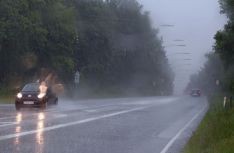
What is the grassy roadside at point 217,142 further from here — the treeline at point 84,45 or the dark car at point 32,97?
the treeline at point 84,45

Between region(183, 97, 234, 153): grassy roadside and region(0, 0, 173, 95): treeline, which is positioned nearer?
region(183, 97, 234, 153): grassy roadside

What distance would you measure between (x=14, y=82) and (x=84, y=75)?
24546mm

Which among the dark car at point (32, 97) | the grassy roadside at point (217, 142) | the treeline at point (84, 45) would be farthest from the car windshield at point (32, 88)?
the treeline at point (84, 45)

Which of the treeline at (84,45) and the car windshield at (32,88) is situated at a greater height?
the treeline at (84,45)

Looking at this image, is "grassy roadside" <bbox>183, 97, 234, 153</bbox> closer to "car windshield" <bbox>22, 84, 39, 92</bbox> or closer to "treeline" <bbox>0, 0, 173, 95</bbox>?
"car windshield" <bbox>22, 84, 39, 92</bbox>

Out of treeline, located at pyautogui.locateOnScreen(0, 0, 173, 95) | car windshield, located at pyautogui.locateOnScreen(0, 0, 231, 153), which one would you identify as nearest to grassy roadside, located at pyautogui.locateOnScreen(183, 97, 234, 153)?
car windshield, located at pyautogui.locateOnScreen(0, 0, 231, 153)

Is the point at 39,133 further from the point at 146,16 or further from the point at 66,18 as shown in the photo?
the point at 146,16

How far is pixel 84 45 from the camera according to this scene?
315ft

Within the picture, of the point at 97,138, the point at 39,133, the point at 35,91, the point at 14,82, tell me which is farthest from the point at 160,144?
the point at 14,82

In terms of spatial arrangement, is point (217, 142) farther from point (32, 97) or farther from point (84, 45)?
point (84, 45)

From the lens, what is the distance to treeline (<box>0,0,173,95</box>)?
67.5 meters

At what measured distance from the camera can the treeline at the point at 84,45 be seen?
6750 centimetres

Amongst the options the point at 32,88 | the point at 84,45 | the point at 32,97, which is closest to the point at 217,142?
the point at 32,97

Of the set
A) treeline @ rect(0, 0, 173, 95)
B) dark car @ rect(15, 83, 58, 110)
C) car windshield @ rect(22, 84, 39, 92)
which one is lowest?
dark car @ rect(15, 83, 58, 110)
